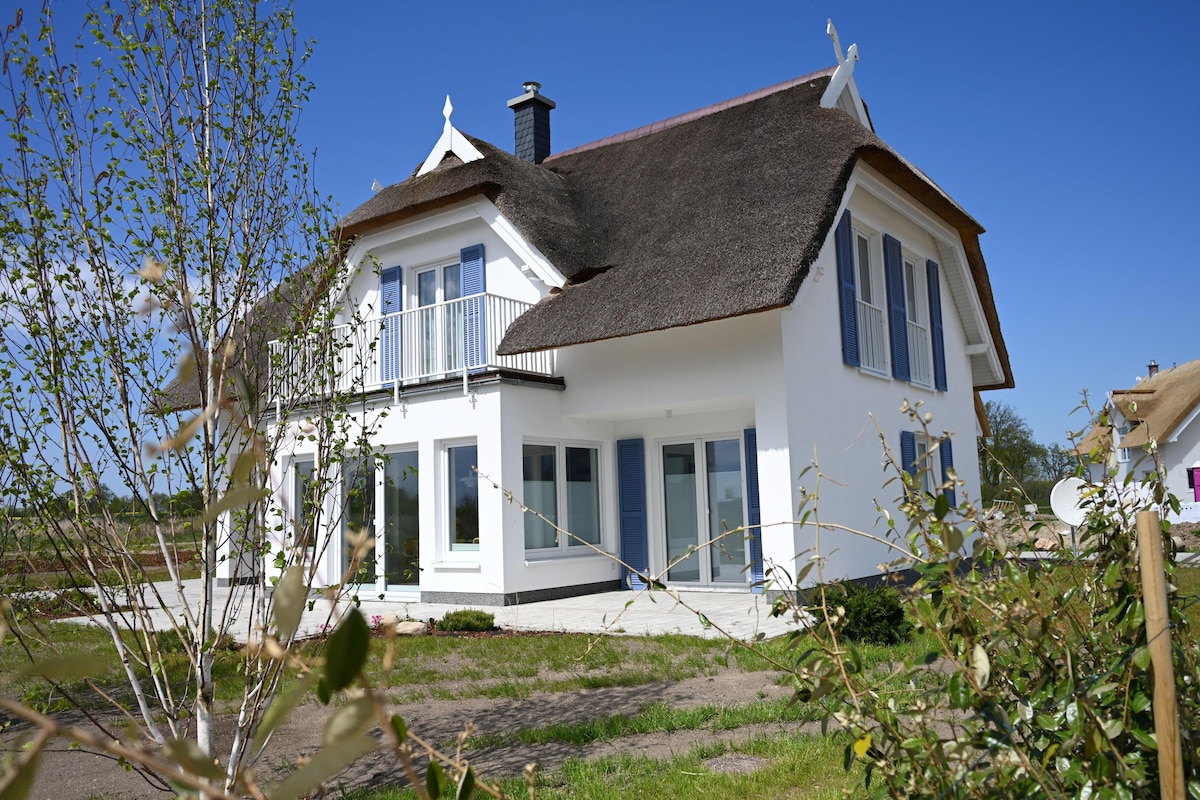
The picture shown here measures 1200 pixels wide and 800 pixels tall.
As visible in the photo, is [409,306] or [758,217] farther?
[409,306]

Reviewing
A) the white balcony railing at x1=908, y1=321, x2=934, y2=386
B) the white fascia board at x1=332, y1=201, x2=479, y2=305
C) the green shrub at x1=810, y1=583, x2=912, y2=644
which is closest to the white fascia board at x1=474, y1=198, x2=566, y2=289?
the white fascia board at x1=332, y1=201, x2=479, y2=305

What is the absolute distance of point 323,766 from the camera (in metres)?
0.51

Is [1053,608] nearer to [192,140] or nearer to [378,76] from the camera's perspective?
[192,140]

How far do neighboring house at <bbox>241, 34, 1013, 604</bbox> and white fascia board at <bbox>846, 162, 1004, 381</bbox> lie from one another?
10 centimetres

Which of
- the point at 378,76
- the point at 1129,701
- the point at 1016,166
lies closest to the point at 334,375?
the point at 1129,701

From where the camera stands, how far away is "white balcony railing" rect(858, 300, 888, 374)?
13.4 m

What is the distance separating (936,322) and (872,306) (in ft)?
8.18

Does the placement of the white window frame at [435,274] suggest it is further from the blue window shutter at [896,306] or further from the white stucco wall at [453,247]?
the blue window shutter at [896,306]

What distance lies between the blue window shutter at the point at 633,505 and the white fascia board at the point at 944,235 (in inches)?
183

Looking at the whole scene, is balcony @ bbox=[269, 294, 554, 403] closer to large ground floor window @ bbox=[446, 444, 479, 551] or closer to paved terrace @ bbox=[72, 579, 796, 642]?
large ground floor window @ bbox=[446, 444, 479, 551]

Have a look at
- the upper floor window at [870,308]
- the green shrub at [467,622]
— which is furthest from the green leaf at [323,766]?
the upper floor window at [870,308]

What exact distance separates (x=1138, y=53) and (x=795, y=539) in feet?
40.6

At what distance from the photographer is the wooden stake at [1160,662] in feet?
5.40

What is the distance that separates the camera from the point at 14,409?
11.5ft
